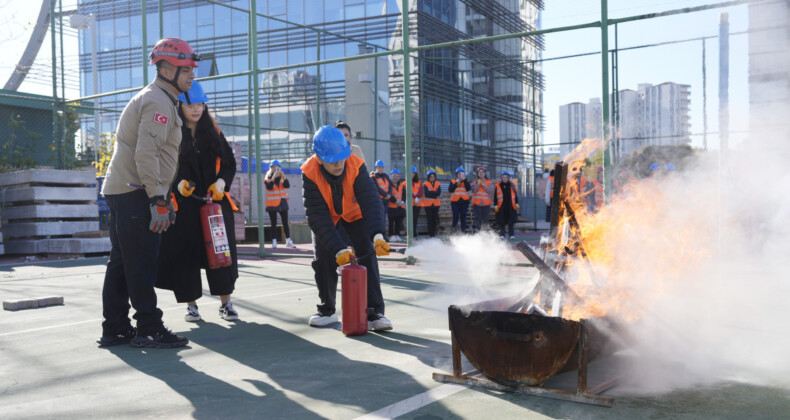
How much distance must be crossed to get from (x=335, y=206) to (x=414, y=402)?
2299 millimetres

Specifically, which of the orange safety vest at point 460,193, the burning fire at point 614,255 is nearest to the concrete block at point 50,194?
the orange safety vest at point 460,193

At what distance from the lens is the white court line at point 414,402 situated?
3.24m

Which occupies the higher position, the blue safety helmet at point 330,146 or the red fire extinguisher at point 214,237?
the blue safety helmet at point 330,146

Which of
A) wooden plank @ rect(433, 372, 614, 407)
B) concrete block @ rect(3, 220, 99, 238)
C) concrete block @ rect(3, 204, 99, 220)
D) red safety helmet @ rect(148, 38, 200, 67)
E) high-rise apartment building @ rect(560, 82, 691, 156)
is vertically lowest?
wooden plank @ rect(433, 372, 614, 407)

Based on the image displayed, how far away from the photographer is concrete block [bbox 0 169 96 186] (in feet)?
44.7

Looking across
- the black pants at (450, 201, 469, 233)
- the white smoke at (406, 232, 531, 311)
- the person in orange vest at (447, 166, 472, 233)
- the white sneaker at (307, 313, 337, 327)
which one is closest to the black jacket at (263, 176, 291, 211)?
the person in orange vest at (447, 166, 472, 233)

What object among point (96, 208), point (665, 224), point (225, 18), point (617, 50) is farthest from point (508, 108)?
point (665, 224)

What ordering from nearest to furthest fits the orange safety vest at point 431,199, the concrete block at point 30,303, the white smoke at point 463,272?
the white smoke at point 463,272 → the concrete block at point 30,303 → the orange safety vest at point 431,199

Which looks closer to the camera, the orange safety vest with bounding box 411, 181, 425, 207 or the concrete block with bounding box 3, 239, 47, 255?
the concrete block with bounding box 3, 239, 47, 255

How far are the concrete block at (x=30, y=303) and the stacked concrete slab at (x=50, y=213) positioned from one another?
278 inches

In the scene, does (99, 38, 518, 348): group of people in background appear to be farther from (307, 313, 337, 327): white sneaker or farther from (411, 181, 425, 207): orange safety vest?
(411, 181, 425, 207): orange safety vest

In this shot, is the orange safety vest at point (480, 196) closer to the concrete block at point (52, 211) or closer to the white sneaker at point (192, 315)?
the concrete block at point (52, 211)

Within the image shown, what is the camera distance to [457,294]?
762 centimetres

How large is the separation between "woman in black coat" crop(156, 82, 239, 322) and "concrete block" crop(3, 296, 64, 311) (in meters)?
2.04
